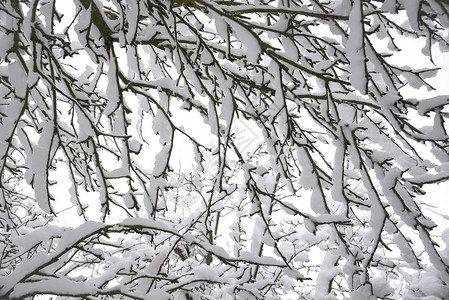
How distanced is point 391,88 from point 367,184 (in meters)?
0.38

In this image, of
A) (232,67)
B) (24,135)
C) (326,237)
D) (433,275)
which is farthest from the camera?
(326,237)

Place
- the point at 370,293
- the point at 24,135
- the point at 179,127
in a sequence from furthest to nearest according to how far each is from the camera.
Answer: the point at 24,135 → the point at 179,127 → the point at 370,293

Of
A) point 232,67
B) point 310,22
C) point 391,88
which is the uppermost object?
point 232,67

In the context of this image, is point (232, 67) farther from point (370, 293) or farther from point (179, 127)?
point (370, 293)

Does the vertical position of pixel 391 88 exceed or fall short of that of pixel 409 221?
it exceeds it

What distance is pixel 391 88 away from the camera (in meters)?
1.21

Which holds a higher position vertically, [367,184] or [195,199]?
[195,199]

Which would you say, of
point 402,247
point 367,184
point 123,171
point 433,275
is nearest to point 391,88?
point 367,184

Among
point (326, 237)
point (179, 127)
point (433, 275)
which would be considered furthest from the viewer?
point (326, 237)

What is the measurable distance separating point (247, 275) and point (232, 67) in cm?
123

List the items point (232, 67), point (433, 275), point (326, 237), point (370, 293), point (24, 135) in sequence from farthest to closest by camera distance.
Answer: point (326, 237)
point (433, 275)
point (232, 67)
point (24, 135)
point (370, 293)

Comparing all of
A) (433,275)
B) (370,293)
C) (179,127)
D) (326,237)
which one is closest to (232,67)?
(179,127)

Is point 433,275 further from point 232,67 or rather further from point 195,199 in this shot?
Answer: point 195,199

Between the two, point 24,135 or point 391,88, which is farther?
point 24,135
